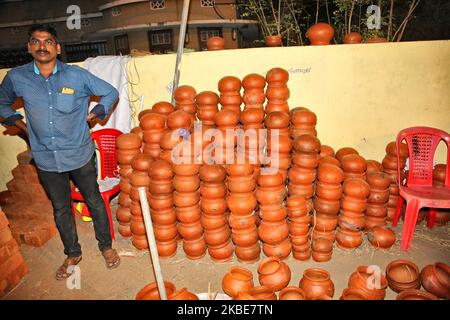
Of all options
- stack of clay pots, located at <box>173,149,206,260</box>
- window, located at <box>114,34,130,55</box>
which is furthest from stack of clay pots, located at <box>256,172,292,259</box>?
window, located at <box>114,34,130,55</box>

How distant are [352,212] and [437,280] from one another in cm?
94

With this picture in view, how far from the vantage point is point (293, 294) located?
2.35 metres

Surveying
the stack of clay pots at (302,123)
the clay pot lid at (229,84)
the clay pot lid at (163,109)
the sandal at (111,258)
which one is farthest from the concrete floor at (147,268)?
the clay pot lid at (229,84)

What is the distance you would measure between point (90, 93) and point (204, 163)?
1.38m

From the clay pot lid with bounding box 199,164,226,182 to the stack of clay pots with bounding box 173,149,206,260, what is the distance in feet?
0.30

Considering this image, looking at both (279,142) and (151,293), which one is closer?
(151,293)

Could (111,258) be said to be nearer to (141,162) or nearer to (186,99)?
(141,162)

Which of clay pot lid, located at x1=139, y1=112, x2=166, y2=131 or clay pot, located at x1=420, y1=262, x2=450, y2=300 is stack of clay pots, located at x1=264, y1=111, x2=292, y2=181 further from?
clay pot, located at x1=420, y1=262, x2=450, y2=300

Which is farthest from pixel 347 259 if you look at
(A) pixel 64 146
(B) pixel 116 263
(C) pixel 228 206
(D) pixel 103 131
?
(D) pixel 103 131

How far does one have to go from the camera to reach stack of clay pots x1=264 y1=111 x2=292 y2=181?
3180 millimetres

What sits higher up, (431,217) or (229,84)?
(229,84)

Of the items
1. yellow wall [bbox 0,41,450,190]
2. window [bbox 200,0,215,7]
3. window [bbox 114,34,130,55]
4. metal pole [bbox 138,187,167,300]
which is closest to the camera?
metal pole [bbox 138,187,167,300]

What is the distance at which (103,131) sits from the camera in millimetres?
4004

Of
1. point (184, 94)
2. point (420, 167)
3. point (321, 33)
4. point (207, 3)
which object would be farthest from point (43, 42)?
point (207, 3)
